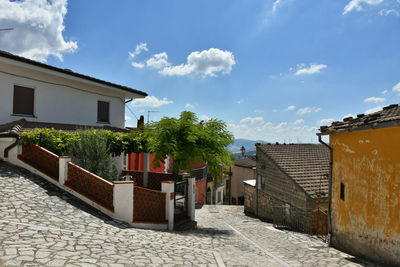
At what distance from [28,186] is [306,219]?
536 inches

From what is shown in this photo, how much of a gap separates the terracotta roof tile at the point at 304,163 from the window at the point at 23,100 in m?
15.3

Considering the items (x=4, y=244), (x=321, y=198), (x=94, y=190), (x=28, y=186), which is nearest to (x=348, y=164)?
(x=321, y=198)

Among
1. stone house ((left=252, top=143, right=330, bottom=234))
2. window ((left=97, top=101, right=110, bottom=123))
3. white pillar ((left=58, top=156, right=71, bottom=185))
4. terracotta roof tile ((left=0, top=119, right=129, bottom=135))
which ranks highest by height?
window ((left=97, top=101, right=110, bottom=123))

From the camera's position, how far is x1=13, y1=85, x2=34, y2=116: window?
11773 millimetres

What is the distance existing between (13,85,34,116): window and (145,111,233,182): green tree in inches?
230

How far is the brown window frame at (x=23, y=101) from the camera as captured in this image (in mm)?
11766

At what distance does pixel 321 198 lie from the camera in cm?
1480

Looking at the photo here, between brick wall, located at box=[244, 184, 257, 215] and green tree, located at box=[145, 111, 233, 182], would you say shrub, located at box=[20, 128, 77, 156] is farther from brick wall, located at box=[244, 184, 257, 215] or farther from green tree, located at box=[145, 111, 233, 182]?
brick wall, located at box=[244, 184, 257, 215]

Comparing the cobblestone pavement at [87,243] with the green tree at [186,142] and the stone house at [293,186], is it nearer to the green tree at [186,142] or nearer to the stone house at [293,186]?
the green tree at [186,142]

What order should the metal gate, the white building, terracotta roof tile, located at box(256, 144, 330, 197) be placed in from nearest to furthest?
the metal gate < the white building < terracotta roof tile, located at box(256, 144, 330, 197)

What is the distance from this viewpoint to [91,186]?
28.7 feet

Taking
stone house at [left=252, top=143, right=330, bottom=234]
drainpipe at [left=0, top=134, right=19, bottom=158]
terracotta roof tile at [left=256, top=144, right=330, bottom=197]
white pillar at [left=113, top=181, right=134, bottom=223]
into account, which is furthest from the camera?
terracotta roof tile at [left=256, top=144, right=330, bottom=197]

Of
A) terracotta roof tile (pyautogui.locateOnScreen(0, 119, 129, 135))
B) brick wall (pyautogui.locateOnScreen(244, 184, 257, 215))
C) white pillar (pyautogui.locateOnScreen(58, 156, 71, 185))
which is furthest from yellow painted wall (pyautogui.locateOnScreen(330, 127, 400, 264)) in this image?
brick wall (pyautogui.locateOnScreen(244, 184, 257, 215))

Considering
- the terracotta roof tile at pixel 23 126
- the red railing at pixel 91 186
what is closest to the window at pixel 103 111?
the terracotta roof tile at pixel 23 126
